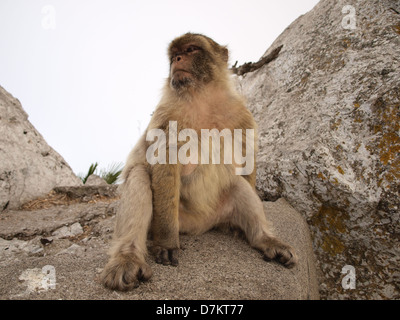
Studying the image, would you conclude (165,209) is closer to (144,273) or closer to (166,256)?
(166,256)

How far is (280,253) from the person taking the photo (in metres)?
2.31

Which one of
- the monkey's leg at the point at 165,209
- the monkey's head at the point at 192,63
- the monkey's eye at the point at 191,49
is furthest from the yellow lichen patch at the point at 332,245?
the monkey's eye at the point at 191,49

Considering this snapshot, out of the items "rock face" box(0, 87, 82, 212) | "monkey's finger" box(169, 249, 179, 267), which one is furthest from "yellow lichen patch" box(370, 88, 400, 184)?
"rock face" box(0, 87, 82, 212)

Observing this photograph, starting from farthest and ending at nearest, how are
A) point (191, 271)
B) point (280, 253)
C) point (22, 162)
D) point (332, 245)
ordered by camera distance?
1. point (22, 162)
2. point (332, 245)
3. point (280, 253)
4. point (191, 271)

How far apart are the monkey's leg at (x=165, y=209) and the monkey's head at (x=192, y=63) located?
2.78 ft

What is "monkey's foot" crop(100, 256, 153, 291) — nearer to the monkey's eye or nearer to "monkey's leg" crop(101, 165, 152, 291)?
"monkey's leg" crop(101, 165, 152, 291)

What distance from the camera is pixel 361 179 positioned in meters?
2.79

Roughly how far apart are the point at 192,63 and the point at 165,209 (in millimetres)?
1365

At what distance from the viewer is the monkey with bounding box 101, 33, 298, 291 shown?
2152mm

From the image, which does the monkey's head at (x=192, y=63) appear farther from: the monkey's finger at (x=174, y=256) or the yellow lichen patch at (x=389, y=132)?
the yellow lichen patch at (x=389, y=132)

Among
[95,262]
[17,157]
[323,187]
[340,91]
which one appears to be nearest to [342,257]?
[323,187]

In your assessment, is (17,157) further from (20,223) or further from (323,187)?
(323,187)

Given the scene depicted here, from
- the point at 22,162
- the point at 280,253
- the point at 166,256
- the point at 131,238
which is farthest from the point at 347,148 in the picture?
the point at 22,162

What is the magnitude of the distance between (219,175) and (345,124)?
1495 millimetres
